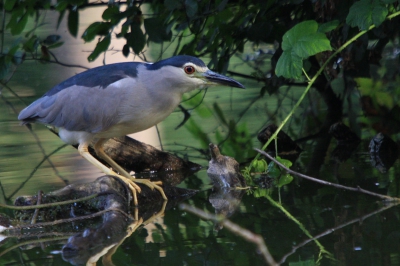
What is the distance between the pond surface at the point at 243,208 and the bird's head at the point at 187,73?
804 millimetres

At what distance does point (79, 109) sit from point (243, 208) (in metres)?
1.41

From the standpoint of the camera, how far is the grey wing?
16.3ft

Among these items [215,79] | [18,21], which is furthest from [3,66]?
[215,79]

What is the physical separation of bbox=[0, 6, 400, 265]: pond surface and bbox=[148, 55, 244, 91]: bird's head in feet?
2.64

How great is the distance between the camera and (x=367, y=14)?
4613 millimetres

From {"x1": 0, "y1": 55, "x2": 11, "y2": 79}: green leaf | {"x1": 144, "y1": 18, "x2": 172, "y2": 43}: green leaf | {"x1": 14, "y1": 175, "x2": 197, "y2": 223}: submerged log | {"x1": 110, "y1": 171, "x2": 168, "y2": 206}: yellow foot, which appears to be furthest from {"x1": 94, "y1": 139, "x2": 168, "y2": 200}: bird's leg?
{"x1": 0, "y1": 55, "x2": 11, "y2": 79}: green leaf

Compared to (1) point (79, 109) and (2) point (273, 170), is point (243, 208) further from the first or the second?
(1) point (79, 109)

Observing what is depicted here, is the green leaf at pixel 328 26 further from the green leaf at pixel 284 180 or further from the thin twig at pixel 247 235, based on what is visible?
the thin twig at pixel 247 235

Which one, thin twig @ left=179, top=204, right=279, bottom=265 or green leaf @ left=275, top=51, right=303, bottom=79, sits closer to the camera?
thin twig @ left=179, top=204, right=279, bottom=265

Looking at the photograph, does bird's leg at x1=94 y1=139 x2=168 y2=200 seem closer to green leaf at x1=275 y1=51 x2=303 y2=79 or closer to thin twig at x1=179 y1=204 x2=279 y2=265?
thin twig at x1=179 y1=204 x2=279 y2=265

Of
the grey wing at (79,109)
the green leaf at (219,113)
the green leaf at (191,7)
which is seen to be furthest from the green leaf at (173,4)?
the green leaf at (219,113)

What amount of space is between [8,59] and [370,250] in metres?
3.87

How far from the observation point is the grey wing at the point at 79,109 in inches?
196

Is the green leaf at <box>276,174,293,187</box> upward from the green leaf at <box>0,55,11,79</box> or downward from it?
downward
